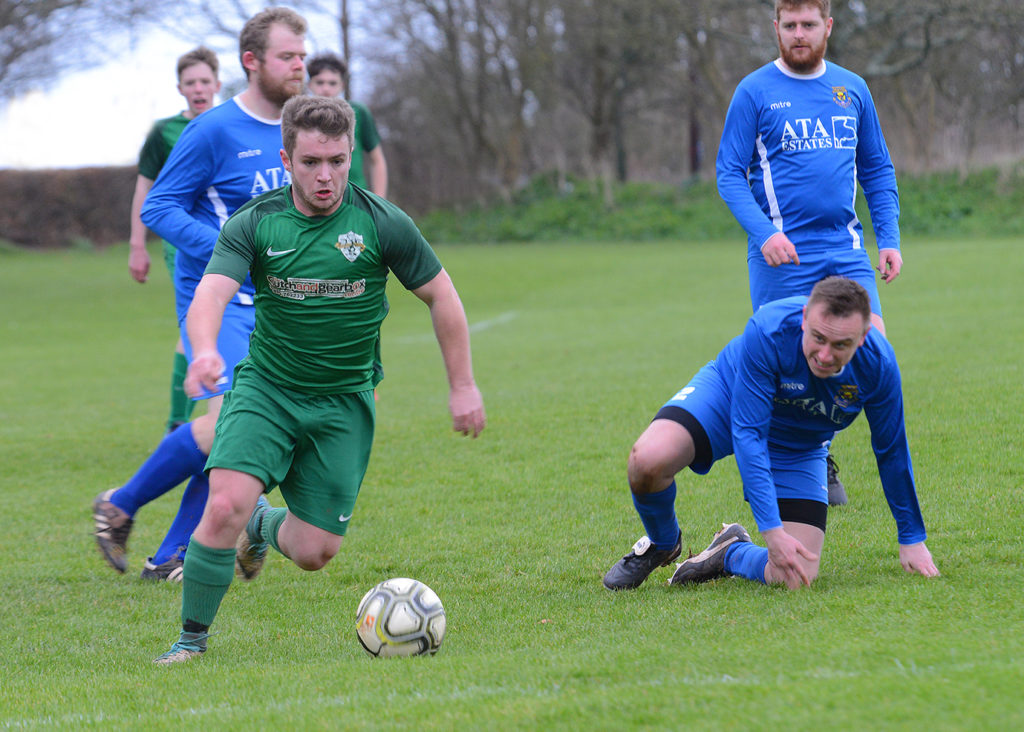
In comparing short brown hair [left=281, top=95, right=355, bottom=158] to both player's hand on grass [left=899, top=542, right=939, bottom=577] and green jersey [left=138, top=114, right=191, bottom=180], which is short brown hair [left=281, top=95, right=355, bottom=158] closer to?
player's hand on grass [left=899, top=542, right=939, bottom=577]

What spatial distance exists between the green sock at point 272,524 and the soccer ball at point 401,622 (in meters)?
0.71

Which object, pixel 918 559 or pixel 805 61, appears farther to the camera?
pixel 805 61

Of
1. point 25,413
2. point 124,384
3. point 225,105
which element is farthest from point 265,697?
point 124,384

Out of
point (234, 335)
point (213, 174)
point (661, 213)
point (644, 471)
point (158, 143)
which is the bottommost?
point (661, 213)

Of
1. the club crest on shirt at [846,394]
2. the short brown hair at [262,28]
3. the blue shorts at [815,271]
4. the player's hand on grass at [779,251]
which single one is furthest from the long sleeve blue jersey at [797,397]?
the short brown hair at [262,28]

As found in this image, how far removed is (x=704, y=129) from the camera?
40.4m

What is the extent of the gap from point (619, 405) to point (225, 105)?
465 centimetres

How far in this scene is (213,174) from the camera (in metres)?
5.46

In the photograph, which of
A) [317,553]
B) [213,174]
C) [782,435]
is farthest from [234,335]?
→ [782,435]

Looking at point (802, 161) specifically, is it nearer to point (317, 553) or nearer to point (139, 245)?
point (317, 553)

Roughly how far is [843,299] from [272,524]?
2.43m

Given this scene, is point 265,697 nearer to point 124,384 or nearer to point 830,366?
point 830,366

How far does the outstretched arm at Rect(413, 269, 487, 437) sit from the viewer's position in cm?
418

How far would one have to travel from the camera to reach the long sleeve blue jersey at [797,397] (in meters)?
4.30
